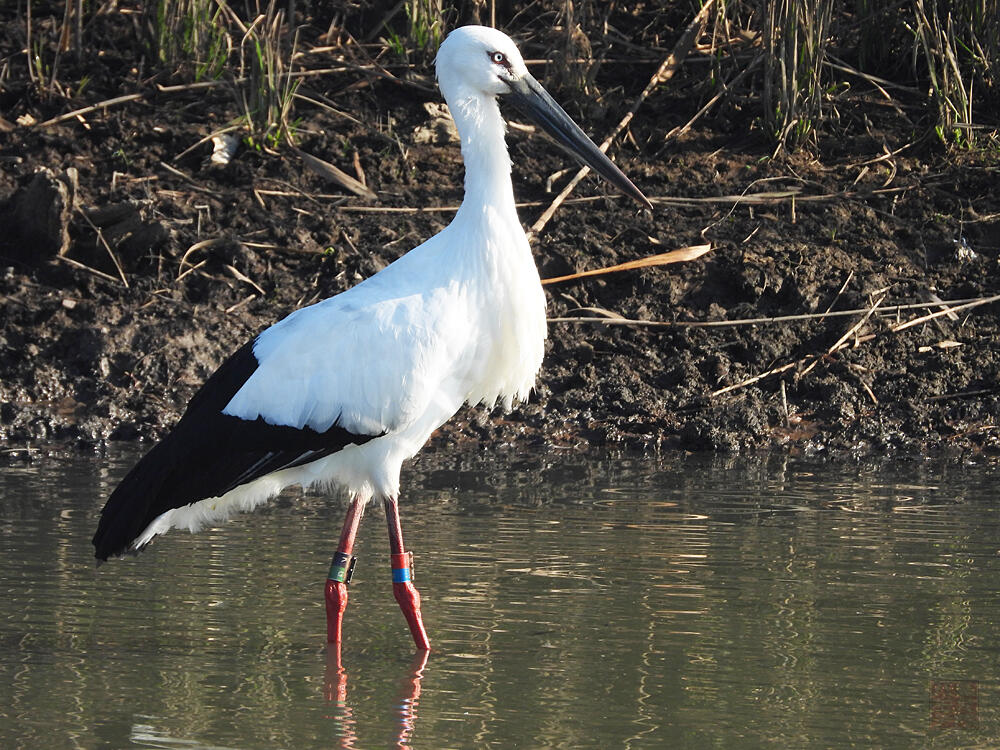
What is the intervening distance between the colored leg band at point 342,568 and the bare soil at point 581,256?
2.88m

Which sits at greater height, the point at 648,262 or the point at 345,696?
the point at 648,262

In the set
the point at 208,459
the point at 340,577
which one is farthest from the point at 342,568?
the point at 208,459

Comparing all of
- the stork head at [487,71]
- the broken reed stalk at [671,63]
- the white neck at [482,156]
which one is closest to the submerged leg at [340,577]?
the white neck at [482,156]

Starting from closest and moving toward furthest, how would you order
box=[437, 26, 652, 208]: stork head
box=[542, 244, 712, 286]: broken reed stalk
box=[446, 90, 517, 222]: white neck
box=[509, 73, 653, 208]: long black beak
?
box=[446, 90, 517, 222]: white neck < box=[437, 26, 652, 208]: stork head < box=[509, 73, 653, 208]: long black beak < box=[542, 244, 712, 286]: broken reed stalk

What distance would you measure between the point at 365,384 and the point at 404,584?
0.69 m

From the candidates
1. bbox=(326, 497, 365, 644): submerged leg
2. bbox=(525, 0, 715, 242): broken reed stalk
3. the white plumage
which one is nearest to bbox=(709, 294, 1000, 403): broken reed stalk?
bbox=(525, 0, 715, 242): broken reed stalk

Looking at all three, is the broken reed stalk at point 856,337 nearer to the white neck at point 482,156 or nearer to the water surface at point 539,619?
the water surface at point 539,619

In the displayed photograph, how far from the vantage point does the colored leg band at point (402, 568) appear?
5520 mm

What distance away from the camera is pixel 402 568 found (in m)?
5.55

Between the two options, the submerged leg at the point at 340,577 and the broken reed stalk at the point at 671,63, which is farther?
the broken reed stalk at the point at 671,63

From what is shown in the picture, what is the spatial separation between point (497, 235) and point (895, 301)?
4210 mm

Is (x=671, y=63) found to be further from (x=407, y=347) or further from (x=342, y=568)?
(x=342, y=568)

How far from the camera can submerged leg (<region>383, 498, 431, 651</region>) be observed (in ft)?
17.6

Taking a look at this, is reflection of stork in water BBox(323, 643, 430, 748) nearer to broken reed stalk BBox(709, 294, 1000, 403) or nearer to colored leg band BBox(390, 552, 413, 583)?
colored leg band BBox(390, 552, 413, 583)
